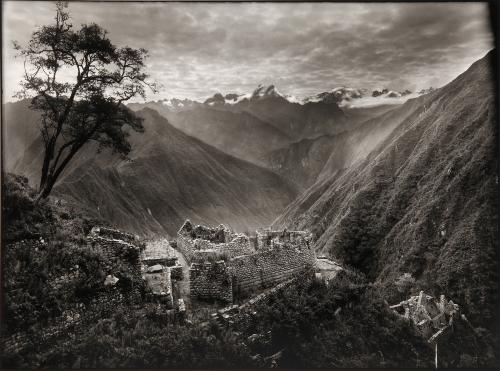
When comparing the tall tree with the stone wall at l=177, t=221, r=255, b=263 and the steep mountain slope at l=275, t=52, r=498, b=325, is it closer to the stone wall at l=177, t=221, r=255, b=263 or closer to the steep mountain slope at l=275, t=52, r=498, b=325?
the stone wall at l=177, t=221, r=255, b=263

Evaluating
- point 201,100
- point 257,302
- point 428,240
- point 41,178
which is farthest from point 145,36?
point 428,240

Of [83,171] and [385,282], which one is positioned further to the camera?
[385,282]

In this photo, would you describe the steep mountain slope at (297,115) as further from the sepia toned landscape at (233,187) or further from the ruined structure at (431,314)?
the ruined structure at (431,314)

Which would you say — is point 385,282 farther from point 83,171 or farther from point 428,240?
point 83,171

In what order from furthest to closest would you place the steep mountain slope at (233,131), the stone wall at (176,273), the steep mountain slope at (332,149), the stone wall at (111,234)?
the steep mountain slope at (332,149), the steep mountain slope at (233,131), the stone wall at (176,273), the stone wall at (111,234)

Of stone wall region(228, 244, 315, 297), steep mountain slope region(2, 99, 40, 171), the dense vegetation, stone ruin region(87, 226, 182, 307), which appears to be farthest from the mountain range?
stone wall region(228, 244, 315, 297)

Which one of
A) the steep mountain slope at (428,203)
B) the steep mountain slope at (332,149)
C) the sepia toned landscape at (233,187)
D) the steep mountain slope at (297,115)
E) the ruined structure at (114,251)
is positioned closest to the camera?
the sepia toned landscape at (233,187)

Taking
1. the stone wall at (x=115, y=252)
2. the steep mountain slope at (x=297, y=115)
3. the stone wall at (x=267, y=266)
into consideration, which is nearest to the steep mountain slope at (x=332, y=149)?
the steep mountain slope at (x=297, y=115)
